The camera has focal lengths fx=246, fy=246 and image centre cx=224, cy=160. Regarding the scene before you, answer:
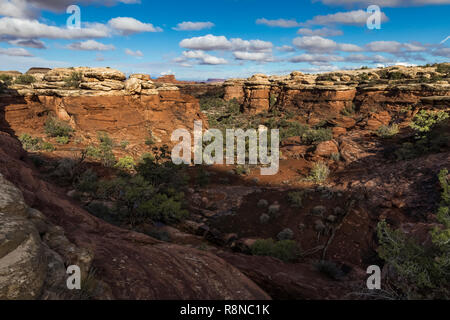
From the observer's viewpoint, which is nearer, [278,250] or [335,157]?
[278,250]

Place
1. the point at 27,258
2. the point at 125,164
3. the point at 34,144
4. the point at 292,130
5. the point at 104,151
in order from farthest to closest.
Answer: the point at 292,130 → the point at 104,151 → the point at 34,144 → the point at 125,164 → the point at 27,258

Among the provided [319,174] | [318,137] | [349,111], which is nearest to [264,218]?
[319,174]

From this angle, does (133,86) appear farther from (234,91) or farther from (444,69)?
(444,69)

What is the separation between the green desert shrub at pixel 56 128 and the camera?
1811cm

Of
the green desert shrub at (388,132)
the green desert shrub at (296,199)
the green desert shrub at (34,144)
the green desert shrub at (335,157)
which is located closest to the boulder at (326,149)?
the green desert shrub at (335,157)

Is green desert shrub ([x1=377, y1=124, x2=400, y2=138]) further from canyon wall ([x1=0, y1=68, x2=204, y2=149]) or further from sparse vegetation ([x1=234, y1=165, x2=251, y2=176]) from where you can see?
canyon wall ([x1=0, y1=68, x2=204, y2=149])

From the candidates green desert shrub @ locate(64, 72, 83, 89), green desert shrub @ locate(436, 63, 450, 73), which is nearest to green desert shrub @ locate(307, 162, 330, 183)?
green desert shrub @ locate(64, 72, 83, 89)

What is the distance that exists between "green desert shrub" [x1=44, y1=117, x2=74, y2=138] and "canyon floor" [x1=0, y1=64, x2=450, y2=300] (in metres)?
0.08

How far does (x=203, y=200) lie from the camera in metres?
12.7

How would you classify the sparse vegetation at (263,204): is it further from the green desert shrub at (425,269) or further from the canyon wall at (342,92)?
the canyon wall at (342,92)

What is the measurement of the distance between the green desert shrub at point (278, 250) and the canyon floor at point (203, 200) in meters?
0.04

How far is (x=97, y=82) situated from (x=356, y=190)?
20.8 metres

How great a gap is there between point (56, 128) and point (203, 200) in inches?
526
